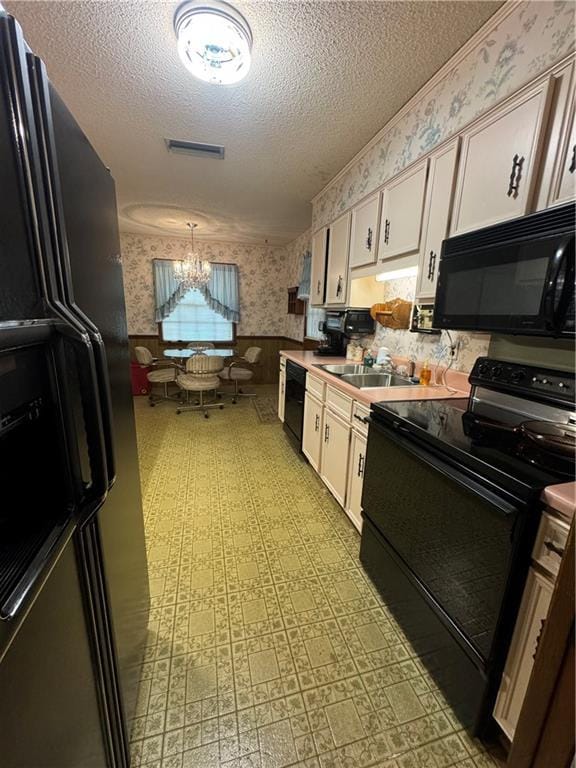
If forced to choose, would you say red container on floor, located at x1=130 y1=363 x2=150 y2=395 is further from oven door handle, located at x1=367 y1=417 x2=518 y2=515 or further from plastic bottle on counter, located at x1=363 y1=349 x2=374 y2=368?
oven door handle, located at x1=367 y1=417 x2=518 y2=515

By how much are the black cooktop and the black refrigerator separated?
1057 millimetres

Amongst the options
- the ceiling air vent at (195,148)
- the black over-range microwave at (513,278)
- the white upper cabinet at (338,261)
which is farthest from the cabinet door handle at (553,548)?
the ceiling air vent at (195,148)

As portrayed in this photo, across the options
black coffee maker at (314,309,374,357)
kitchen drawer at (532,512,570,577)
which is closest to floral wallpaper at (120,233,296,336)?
black coffee maker at (314,309,374,357)

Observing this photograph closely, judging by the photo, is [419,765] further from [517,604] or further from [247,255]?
[247,255]

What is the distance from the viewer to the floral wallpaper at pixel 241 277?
16.9 feet

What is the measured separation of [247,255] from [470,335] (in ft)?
14.9

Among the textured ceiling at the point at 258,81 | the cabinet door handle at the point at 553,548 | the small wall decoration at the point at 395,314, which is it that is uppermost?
the textured ceiling at the point at 258,81

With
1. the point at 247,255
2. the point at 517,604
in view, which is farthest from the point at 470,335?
the point at 247,255

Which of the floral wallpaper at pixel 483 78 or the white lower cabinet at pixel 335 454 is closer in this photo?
the floral wallpaper at pixel 483 78

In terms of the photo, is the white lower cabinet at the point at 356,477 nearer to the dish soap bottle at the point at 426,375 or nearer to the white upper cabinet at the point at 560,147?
the dish soap bottle at the point at 426,375

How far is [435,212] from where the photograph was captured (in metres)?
1.71

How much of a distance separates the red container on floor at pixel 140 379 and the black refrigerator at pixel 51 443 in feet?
14.1

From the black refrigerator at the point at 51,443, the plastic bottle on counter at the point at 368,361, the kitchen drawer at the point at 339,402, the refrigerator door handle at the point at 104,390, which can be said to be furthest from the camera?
the plastic bottle on counter at the point at 368,361

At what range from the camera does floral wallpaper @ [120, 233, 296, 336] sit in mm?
5137
